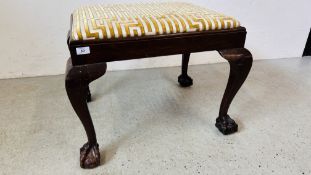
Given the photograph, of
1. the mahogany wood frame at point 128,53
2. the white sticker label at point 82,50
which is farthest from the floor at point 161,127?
the white sticker label at point 82,50

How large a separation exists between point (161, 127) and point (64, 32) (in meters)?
0.84

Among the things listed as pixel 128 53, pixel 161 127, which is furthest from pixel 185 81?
pixel 128 53

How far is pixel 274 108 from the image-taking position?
1.08 meters

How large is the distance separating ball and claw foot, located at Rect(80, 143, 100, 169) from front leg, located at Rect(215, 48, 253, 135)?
0.48 metres

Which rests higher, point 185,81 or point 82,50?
point 82,50

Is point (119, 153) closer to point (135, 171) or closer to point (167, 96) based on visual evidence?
point (135, 171)

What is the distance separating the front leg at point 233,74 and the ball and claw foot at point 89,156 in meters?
0.48

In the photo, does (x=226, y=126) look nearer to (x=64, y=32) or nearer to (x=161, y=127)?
(x=161, y=127)

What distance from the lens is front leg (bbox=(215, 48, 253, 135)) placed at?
760 mm

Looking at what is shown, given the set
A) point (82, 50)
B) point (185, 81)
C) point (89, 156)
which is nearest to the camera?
point (82, 50)

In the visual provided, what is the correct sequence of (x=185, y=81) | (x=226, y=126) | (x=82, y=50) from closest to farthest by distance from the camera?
(x=82, y=50), (x=226, y=126), (x=185, y=81)

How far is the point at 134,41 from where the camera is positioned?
65cm

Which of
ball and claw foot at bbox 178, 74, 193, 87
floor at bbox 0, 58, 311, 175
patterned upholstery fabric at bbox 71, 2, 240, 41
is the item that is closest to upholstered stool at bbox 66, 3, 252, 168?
patterned upholstery fabric at bbox 71, 2, 240, 41

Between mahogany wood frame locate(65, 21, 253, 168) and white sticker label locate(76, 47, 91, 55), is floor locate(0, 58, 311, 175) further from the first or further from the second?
white sticker label locate(76, 47, 91, 55)
